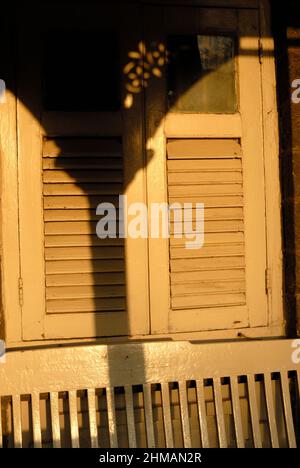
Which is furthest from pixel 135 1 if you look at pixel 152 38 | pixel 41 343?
pixel 41 343

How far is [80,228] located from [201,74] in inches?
49.5

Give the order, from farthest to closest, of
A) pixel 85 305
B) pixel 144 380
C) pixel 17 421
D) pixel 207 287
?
1. pixel 207 287
2. pixel 85 305
3. pixel 144 380
4. pixel 17 421

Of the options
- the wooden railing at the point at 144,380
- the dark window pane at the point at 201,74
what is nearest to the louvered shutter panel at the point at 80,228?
the dark window pane at the point at 201,74

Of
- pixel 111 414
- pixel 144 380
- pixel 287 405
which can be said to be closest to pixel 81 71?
pixel 144 380

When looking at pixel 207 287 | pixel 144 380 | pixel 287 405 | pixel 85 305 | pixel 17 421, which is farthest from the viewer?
pixel 207 287

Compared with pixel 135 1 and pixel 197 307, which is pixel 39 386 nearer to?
pixel 197 307

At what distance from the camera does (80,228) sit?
317cm

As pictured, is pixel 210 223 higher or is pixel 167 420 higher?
pixel 210 223

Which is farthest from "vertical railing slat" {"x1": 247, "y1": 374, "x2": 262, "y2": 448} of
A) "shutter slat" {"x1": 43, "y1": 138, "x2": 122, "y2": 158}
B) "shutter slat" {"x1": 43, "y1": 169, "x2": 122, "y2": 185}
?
"shutter slat" {"x1": 43, "y1": 138, "x2": 122, "y2": 158}

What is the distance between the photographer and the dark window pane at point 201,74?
3309 millimetres

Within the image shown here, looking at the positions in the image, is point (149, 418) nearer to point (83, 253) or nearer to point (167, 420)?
point (167, 420)

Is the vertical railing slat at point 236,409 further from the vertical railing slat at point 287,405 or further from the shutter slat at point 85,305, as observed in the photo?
the shutter slat at point 85,305

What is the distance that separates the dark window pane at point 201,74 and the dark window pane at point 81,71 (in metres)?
0.37

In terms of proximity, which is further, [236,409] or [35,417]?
[236,409]
